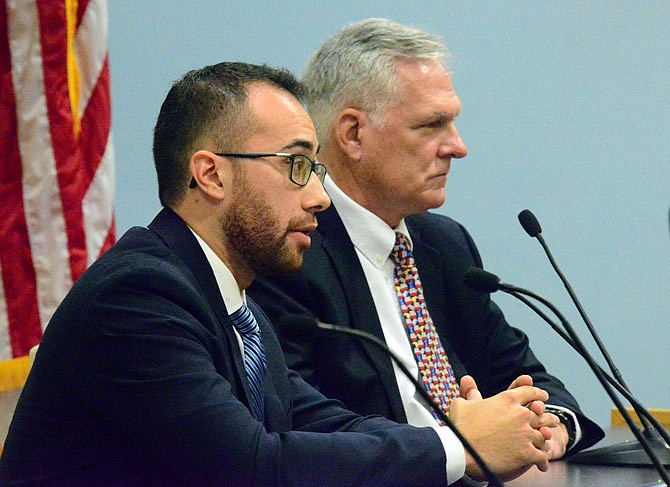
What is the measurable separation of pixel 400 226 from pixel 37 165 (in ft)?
3.36

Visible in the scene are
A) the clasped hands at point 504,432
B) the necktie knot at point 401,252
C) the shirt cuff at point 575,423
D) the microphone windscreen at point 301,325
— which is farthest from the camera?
the necktie knot at point 401,252

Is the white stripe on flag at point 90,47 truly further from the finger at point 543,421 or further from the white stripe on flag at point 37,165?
the finger at point 543,421

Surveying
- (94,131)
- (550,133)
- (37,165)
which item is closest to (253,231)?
(37,165)

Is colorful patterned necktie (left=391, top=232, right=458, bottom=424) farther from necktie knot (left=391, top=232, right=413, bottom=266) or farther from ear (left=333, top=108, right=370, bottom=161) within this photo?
ear (left=333, top=108, right=370, bottom=161)

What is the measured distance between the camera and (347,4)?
12.7 feet

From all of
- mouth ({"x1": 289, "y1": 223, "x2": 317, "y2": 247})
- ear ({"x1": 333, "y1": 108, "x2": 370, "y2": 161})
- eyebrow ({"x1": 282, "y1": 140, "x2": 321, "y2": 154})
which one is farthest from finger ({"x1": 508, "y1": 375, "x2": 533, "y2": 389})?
ear ({"x1": 333, "y1": 108, "x2": 370, "y2": 161})

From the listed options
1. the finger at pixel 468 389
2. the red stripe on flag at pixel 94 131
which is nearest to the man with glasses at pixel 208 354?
the finger at pixel 468 389

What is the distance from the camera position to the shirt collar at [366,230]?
2730 mm

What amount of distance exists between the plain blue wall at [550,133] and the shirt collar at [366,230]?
117 centimetres

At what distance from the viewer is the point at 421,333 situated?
2.69m

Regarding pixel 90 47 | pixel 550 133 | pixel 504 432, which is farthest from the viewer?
pixel 550 133

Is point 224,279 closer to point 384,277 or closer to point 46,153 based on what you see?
point 384,277

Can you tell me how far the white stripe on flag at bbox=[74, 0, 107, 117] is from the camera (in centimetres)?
305

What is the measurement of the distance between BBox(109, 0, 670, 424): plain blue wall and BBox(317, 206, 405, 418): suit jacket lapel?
1.20 meters
